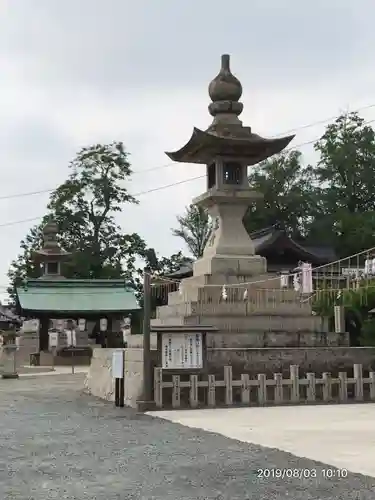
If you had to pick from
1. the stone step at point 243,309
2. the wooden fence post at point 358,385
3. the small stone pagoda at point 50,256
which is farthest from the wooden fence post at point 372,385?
the small stone pagoda at point 50,256

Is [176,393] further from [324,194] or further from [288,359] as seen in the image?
[324,194]

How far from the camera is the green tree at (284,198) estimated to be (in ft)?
162

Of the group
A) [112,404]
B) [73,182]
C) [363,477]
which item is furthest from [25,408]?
[73,182]

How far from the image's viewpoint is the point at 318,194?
48.9m

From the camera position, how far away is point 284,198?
4941cm

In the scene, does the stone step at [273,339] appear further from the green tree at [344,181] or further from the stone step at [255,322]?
the green tree at [344,181]

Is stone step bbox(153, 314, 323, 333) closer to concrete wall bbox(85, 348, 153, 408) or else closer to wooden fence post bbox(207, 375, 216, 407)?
concrete wall bbox(85, 348, 153, 408)

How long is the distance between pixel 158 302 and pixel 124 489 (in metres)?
35.7

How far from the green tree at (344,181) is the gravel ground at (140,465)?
120 ft

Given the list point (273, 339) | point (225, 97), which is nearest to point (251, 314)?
point (273, 339)
